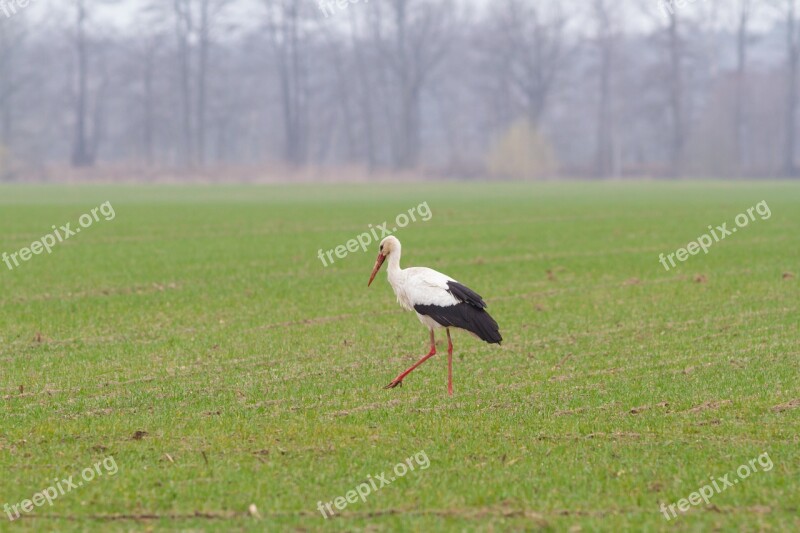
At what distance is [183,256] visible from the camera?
78.9ft

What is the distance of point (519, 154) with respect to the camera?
9031 cm

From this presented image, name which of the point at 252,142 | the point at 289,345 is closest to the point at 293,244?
the point at 289,345

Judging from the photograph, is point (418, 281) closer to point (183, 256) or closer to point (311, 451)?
point (311, 451)

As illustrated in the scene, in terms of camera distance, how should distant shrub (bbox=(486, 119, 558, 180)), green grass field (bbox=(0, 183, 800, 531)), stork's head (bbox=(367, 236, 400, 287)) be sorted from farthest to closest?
distant shrub (bbox=(486, 119, 558, 180)) → stork's head (bbox=(367, 236, 400, 287)) → green grass field (bbox=(0, 183, 800, 531))

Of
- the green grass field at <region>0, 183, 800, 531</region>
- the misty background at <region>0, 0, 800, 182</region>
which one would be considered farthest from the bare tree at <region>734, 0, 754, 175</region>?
the green grass field at <region>0, 183, 800, 531</region>

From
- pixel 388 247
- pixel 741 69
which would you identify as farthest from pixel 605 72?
pixel 388 247

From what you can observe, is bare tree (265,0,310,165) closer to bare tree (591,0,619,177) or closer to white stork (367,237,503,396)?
bare tree (591,0,619,177)

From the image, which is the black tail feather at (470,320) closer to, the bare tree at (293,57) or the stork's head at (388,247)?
the stork's head at (388,247)

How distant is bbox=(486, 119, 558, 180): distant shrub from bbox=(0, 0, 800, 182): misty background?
0.11 m

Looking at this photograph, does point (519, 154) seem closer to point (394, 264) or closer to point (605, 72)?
point (605, 72)

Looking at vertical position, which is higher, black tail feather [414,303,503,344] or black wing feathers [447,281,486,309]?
black wing feathers [447,281,486,309]

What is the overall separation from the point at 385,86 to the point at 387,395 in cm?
9411

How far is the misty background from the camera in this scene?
298ft

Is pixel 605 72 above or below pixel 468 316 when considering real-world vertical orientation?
above
